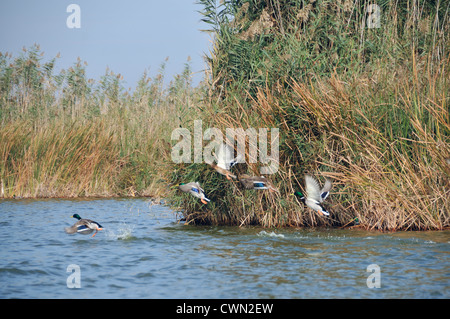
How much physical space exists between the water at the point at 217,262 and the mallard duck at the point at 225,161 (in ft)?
3.45

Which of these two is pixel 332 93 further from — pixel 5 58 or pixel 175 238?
pixel 5 58

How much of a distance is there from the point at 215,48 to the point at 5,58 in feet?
31.8

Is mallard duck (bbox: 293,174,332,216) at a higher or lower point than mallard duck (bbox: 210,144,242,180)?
lower

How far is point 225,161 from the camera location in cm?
1030

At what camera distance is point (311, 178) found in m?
9.81

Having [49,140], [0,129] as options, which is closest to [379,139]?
[49,140]

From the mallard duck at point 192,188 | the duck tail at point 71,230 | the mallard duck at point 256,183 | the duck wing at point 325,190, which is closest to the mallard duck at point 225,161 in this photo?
the mallard duck at point 256,183

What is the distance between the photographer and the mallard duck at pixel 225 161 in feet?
33.5

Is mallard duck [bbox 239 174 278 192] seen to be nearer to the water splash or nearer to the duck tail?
the water splash

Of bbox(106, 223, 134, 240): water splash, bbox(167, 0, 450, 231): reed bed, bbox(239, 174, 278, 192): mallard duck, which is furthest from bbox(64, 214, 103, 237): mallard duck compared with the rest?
bbox(239, 174, 278, 192): mallard duck

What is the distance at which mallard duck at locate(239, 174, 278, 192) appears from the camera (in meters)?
10.1

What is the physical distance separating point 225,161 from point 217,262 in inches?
93.6

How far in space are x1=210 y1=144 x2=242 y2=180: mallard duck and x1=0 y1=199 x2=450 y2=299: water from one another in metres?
1.05
